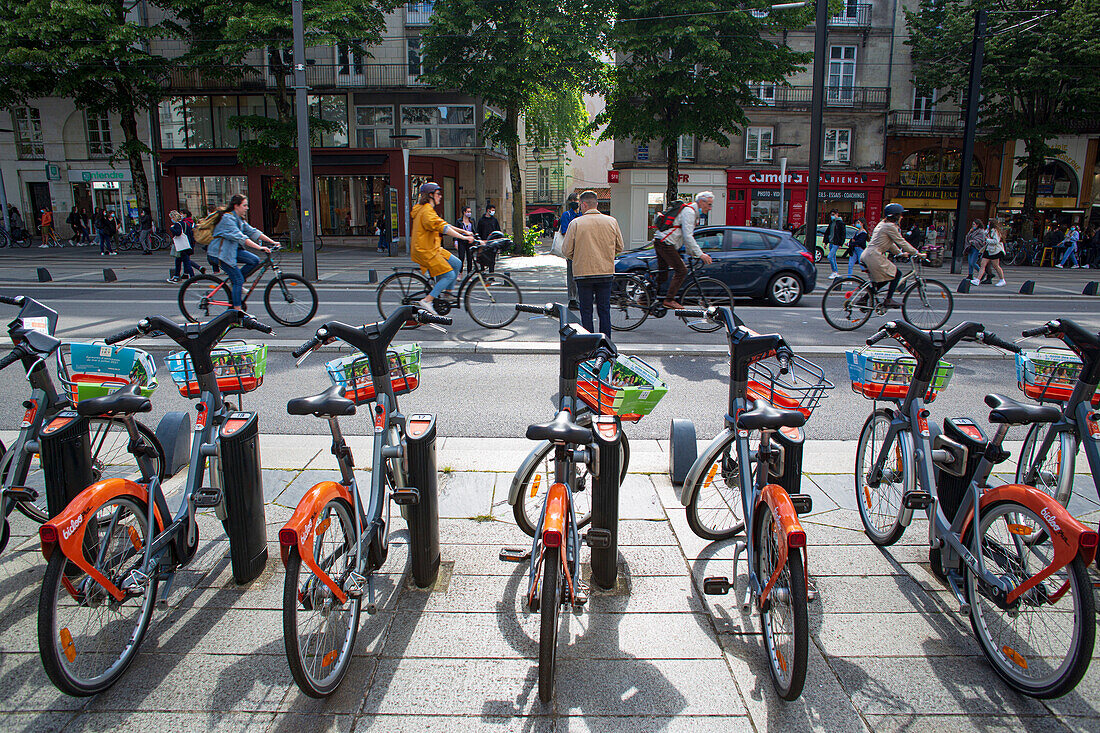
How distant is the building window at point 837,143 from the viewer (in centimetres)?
3325

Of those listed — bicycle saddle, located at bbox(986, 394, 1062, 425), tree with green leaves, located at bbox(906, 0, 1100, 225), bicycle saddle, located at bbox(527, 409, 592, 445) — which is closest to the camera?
bicycle saddle, located at bbox(527, 409, 592, 445)

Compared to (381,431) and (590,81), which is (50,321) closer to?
(381,431)

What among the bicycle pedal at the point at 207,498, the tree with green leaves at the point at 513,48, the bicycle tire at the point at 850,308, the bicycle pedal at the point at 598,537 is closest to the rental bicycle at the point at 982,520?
the bicycle pedal at the point at 598,537

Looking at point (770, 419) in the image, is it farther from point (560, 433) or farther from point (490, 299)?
point (490, 299)

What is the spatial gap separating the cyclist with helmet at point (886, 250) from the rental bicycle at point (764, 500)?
7565mm

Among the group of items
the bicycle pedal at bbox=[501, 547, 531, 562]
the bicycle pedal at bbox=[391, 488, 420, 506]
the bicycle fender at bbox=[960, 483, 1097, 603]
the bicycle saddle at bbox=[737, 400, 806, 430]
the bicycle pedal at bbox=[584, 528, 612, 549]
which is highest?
the bicycle saddle at bbox=[737, 400, 806, 430]

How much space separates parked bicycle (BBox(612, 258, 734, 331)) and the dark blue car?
9.96 ft

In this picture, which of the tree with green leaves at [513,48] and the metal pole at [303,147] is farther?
the tree with green leaves at [513,48]

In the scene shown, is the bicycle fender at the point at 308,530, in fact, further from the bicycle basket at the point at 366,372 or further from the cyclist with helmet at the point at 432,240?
the cyclist with helmet at the point at 432,240

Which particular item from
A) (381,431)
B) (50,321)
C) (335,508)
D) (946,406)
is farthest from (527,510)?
(946,406)

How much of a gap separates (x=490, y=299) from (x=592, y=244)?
2.59 m

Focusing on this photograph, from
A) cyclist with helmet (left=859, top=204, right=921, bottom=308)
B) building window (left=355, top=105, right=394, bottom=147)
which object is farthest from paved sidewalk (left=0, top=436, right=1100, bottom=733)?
building window (left=355, top=105, right=394, bottom=147)

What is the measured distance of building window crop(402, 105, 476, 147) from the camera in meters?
30.6

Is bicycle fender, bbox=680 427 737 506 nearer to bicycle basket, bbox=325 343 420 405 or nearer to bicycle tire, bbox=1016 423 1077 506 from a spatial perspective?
bicycle basket, bbox=325 343 420 405
